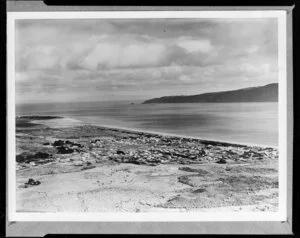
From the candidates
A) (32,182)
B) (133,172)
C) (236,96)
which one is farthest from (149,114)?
(32,182)

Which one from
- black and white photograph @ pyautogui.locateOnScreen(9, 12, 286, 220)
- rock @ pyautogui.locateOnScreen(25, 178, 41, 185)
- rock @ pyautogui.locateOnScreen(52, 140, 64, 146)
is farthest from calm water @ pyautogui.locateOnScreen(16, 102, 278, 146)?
rock @ pyautogui.locateOnScreen(25, 178, 41, 185)

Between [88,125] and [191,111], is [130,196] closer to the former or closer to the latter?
[88,125]

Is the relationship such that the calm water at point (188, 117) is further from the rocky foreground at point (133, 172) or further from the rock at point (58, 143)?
the rock at point (58, 143)

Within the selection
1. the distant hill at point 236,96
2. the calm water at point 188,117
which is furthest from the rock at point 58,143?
the distant hill at point 236,96

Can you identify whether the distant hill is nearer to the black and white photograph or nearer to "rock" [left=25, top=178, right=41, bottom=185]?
the black and white photograph

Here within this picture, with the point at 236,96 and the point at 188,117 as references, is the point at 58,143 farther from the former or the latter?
the point at 236,96

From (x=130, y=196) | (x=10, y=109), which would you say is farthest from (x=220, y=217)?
(x=10, y=109)

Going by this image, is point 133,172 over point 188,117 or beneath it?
beneath
